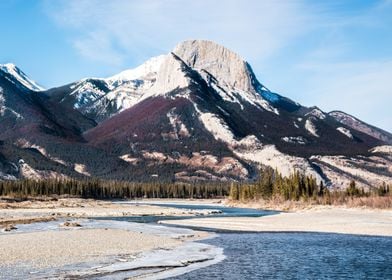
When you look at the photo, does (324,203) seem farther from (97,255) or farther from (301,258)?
(97,255)

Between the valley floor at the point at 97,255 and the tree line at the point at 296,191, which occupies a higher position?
the tree line at the point at 296,191

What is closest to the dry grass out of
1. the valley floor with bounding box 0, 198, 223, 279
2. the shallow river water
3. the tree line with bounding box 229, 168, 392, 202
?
the tree line with bounding box 229, 168, 392, 202

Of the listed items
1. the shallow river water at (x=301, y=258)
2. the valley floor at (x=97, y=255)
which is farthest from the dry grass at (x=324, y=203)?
the valley floor at (x=97, y=255)

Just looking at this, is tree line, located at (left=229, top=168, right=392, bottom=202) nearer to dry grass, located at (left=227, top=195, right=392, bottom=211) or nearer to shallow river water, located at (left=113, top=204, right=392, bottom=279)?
dry grass, located at (left=227, top=195, right=392, bottom=211)

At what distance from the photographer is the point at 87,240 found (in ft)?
163

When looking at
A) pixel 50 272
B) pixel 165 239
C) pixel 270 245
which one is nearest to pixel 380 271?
pixel 270 245

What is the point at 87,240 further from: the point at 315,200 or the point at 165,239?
the point at 315,200

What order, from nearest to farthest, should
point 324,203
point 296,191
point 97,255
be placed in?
1. point 97,255
2. point 324,203
3. point 296,191

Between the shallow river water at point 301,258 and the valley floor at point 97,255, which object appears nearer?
the valley floor at point 97,255

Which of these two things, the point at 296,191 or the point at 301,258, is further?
the point at 296,191

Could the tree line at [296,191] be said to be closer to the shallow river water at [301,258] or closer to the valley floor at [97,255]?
the shallow river water at [301,258]

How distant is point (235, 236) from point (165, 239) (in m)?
9.81

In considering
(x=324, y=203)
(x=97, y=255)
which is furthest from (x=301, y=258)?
(x=324, y=203)

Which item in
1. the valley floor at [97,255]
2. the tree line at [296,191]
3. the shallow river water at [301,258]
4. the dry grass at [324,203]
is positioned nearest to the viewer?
the valley floor at [97,255]
